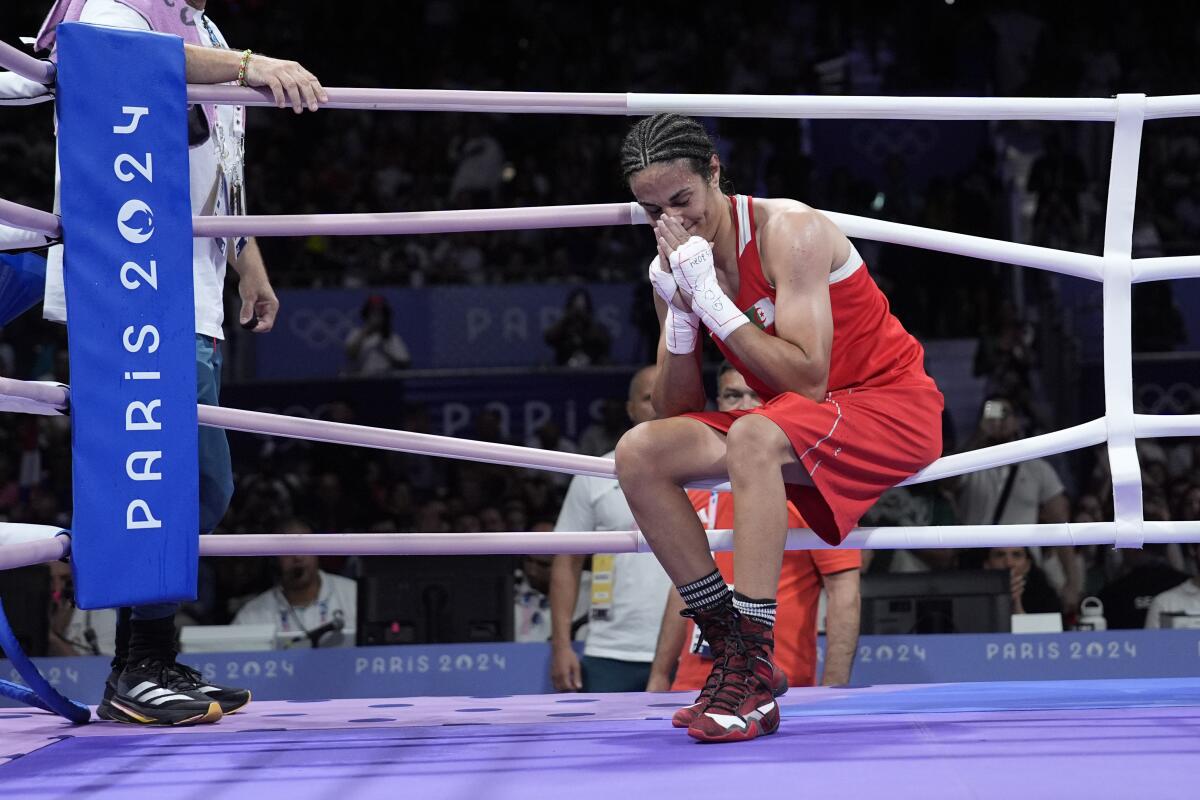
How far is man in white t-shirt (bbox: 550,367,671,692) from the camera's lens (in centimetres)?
441

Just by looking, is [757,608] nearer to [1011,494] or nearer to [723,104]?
[723,104]

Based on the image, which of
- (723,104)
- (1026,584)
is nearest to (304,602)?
(1026,584)

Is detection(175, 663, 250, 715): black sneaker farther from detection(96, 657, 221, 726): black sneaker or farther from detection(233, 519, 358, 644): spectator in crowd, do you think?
detection(233, 519, 358, 644): spectator in crowd

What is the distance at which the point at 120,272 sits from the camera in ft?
7.22

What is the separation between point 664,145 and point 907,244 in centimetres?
46

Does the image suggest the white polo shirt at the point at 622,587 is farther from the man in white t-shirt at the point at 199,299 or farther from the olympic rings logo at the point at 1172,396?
the olympic rings logo at the point at 1172,396

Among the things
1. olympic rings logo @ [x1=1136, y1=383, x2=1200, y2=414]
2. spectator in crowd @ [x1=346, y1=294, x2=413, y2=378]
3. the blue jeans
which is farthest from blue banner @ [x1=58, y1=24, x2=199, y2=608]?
olympic rings logo @ [x1=1136, y1=383, x2=1200, y2=414]

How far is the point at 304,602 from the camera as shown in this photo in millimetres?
5207

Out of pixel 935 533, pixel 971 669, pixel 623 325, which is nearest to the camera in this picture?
pixel 935 533

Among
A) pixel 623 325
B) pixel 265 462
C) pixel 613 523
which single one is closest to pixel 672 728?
pixel 613 523

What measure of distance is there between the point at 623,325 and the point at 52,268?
6.01 meters

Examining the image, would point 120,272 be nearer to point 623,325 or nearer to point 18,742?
point 18,742

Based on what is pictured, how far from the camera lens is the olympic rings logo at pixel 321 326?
821 cm

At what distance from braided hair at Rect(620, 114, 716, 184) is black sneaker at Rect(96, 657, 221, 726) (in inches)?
47.8
